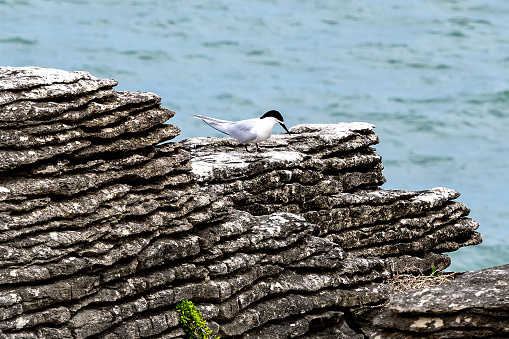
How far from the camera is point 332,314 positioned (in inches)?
694

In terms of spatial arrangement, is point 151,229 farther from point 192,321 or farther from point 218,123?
point 218,123

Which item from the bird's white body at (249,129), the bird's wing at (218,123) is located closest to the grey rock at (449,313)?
the bird's white body at (249,129)

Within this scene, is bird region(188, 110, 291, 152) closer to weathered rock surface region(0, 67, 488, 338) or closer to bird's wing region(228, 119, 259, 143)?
bird's wing region(228, 119, 259, 143)

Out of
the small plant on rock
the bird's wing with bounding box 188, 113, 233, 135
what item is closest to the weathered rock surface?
the small plant on rock

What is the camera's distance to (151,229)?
634 inches

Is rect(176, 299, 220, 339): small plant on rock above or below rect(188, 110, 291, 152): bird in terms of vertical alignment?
below

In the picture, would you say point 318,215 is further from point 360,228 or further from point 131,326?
point 131,326

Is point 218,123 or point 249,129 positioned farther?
point 218,123

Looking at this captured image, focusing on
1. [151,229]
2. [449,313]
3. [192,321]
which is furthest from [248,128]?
[449,313]

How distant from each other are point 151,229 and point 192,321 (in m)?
1.63

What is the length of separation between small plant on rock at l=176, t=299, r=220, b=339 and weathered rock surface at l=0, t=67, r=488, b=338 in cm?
13

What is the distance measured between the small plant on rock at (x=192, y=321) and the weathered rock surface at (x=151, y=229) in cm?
13

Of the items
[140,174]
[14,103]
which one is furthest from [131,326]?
[14,103]

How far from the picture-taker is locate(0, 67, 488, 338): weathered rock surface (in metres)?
14.9
